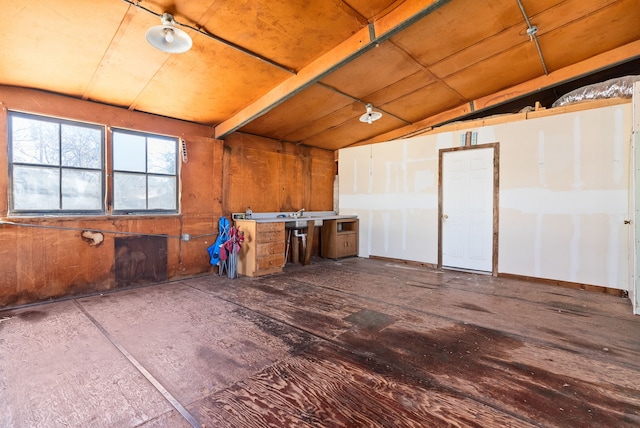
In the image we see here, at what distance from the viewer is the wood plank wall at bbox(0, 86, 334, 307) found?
3.32m

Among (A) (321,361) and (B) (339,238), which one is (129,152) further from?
(B) (339,238)

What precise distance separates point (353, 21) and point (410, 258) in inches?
167

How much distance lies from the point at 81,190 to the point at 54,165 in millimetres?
384

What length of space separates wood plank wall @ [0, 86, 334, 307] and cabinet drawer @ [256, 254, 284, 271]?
0.90 metres

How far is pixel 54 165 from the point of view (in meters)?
3.55

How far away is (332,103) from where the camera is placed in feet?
15.5

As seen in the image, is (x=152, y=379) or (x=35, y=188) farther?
(x=35, y=188)

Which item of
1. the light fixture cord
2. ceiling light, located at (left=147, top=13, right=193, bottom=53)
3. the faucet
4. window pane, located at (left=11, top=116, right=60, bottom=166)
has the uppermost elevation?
the light fixture cord

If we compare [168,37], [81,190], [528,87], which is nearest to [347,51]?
[168,37]

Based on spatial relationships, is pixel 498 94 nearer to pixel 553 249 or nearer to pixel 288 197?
pixel 553 249

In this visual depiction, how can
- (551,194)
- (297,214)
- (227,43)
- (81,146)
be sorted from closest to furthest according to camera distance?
(227,43) < (81,146) < (551,194) < (297,214)

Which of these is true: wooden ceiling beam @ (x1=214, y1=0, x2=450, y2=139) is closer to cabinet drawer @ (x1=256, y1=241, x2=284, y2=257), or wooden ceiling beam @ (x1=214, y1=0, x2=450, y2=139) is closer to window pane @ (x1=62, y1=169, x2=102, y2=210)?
cabinet drawer @ (x1=256, y1=241, x2=284, y2=257)

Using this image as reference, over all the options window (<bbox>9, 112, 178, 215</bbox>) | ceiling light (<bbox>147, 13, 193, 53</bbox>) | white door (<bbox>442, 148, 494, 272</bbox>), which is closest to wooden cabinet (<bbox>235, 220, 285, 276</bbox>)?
window (<bbox>9, 112, 178, 215</bbox>)

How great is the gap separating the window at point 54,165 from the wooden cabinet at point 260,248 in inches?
78.4
